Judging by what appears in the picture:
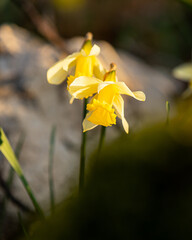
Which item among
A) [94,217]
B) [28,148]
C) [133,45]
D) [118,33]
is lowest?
[94,217]

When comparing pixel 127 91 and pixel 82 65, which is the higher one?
pixel 82 65

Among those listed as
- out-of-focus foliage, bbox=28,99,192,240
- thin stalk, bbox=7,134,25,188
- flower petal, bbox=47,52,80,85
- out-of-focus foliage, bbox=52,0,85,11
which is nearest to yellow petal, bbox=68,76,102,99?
flower petal, bbox=47,52,80,85

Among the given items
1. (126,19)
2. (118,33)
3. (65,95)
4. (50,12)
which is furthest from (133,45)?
(65,95)

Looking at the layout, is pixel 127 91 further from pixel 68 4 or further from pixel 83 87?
pixel 68 4

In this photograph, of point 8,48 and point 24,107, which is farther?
point 8,48

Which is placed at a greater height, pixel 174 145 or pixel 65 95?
pixel 65 95

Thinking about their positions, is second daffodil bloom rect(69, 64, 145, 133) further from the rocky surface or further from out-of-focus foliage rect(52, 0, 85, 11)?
out-of-focus foliage rect(52, 0, 85, 11)

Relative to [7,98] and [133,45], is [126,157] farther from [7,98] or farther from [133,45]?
[133,45]

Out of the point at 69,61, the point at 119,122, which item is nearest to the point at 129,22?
the point at 119,122
